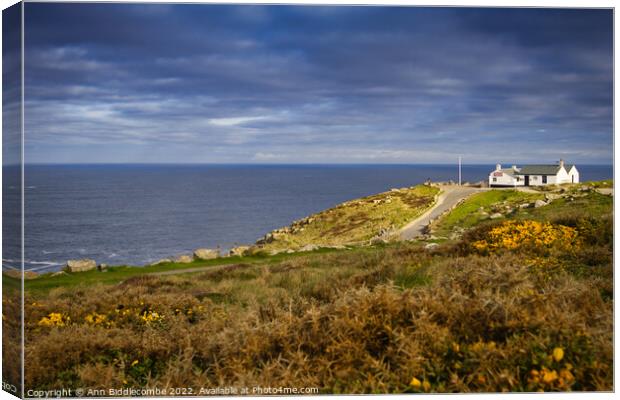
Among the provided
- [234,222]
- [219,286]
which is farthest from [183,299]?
[234,222]

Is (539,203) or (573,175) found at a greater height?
(573,175)

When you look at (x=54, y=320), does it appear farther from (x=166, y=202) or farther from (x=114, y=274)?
(x=166, y=202)

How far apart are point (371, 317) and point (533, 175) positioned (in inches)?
173

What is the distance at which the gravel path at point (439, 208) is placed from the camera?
372 inches

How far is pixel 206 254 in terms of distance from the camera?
29.2 feet

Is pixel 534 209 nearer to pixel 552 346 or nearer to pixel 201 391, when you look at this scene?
pixel 552 346

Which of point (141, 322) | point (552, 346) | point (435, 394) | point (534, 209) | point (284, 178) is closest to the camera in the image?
point (552, 346)

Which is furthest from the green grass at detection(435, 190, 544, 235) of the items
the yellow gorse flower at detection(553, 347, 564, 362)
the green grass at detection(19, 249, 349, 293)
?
the yellow gorse flower at detection(553, 347, 564, 362)

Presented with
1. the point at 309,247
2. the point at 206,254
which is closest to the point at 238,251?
the point at 206,254

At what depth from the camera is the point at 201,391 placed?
6574mm

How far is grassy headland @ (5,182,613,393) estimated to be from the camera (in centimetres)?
572

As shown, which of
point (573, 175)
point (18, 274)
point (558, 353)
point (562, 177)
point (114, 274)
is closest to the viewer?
point (558, 353)

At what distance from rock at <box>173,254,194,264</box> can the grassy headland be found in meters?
0.11

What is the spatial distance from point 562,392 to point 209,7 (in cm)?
621
